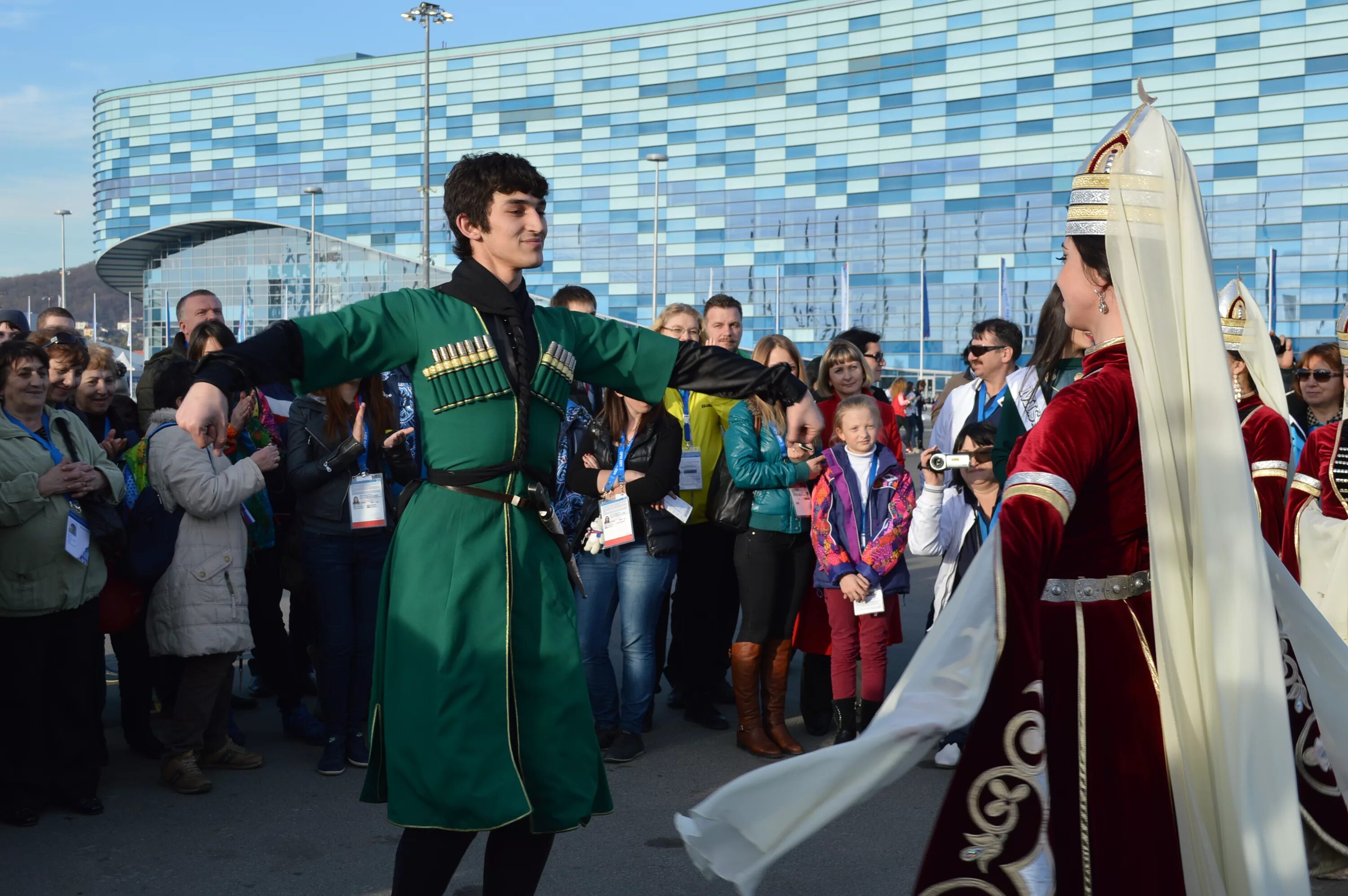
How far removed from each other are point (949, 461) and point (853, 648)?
2.28m

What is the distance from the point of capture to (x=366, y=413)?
5.93m

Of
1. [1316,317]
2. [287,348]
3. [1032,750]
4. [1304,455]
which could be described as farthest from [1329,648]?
Result: [1316,317]

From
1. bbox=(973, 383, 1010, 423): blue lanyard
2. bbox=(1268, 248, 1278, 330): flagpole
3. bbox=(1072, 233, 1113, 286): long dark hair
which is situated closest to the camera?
bbox=(1072, 233, 1113, 286): long dark hair

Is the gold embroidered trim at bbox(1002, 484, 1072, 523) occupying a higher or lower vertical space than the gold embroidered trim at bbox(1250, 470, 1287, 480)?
higher

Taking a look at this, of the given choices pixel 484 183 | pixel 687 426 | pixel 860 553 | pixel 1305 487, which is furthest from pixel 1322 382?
pixel 484 183

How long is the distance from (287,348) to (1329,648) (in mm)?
2486

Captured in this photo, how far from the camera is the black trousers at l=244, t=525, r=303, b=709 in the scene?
20.8ft

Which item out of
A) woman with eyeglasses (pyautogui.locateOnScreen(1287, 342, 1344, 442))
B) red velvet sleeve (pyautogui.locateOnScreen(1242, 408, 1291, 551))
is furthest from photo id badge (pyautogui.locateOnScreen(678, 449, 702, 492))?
woman with eyeglasses (pyautogui.locateOnScreen(1287, 342, 1344, 442))

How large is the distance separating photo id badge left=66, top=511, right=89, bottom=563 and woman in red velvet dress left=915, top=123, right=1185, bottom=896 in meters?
4.02

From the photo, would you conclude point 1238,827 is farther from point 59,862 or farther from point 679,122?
point 679,122

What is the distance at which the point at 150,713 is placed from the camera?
6.36 metres

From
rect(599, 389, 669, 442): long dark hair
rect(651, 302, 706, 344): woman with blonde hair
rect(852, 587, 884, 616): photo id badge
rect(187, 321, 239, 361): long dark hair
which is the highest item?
rect(651, 302, 706, 344): woman with blonde hair

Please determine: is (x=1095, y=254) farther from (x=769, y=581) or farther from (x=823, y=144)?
(x=823, y=144)

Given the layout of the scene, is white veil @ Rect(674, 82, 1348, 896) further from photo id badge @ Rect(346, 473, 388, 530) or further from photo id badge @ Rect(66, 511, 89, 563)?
photo id badge @ Rect(66, 511, 89, 563)
